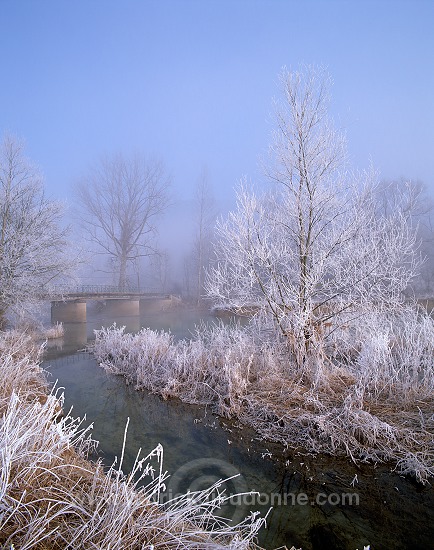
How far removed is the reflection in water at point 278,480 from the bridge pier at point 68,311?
49.5 ft

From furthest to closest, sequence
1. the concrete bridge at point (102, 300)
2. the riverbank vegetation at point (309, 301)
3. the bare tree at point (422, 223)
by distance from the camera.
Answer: the bare tree at point (422, 223), the concrete bridge at point (102, 300), the riverbank vegetation at point (309, 301)

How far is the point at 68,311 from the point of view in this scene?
71.2 feet

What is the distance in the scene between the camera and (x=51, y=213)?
15539mm

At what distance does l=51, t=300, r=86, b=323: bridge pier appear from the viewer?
21297 millimetres

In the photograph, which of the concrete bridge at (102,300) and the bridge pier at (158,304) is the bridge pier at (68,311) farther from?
the bridge pier at (158,304)

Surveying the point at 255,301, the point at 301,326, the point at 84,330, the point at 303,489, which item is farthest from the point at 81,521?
the point at 84,330

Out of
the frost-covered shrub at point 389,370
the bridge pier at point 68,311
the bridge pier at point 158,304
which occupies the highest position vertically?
the frost-covered shrub at point 389,370

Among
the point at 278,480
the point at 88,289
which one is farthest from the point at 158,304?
the point at 278,480

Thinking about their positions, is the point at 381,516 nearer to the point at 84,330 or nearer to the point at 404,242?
the point at 404,242

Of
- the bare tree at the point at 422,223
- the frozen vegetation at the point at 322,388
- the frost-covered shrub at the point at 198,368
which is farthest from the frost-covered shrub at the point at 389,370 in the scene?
the bare tree at the point at 422,223

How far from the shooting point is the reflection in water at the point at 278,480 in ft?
12.1

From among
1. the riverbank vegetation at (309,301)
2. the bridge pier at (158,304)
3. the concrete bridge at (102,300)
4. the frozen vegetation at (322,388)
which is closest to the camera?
the frozen vegetation at (322,388)

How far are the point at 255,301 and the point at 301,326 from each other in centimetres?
148

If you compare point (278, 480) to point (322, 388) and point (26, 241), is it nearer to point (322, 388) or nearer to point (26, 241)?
point (322, 388)
